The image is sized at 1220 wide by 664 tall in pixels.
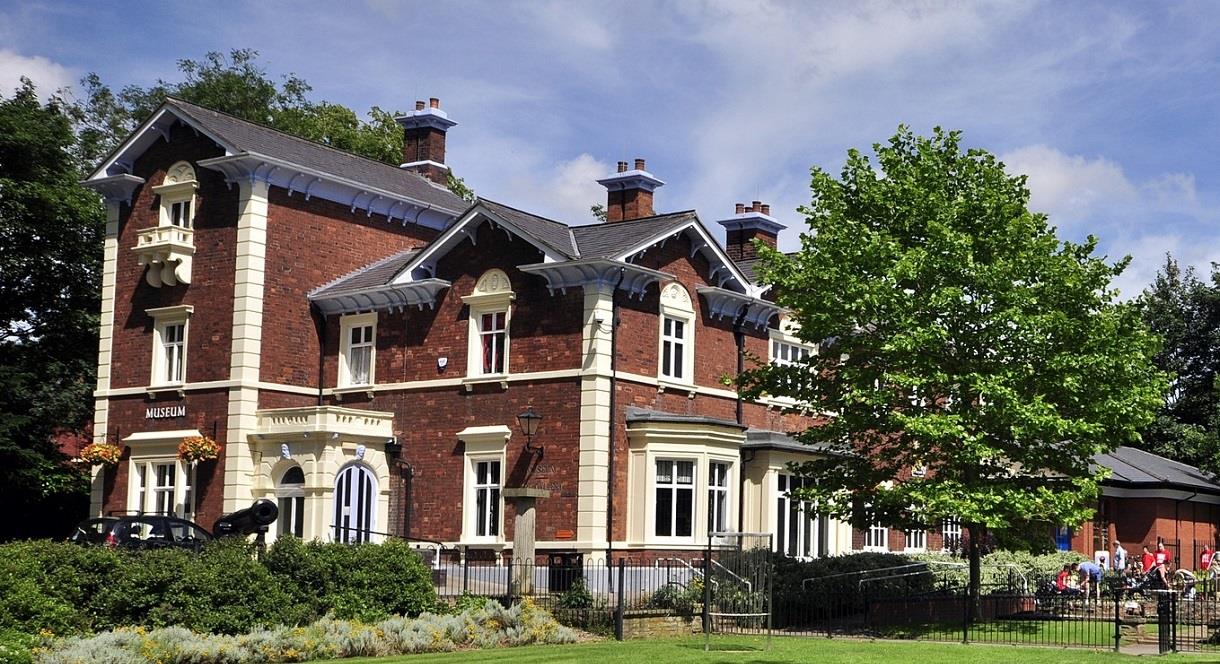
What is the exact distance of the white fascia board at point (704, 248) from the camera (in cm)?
3209

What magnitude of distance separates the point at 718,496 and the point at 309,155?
14885mm

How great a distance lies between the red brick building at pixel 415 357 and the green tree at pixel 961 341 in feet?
9.40

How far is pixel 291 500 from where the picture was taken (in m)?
→ 35.0

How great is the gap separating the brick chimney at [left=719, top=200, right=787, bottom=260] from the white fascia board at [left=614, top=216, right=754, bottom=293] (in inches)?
221

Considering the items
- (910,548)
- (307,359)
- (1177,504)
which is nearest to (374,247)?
(307,359)

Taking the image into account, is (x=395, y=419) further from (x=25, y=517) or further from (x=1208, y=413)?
(x=1208, y=413)

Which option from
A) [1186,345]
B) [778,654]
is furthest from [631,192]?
[1186,345]

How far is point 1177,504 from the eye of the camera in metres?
47.7

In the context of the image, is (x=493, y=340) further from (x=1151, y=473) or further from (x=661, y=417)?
(x=1151, y=473)

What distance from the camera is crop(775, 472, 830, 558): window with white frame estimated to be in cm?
3531

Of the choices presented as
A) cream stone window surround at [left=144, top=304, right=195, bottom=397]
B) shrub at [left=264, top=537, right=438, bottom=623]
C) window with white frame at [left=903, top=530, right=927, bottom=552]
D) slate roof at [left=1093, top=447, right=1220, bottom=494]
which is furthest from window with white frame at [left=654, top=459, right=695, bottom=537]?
slate roof at [left=1093, top=447, right=1220, bottom=494]

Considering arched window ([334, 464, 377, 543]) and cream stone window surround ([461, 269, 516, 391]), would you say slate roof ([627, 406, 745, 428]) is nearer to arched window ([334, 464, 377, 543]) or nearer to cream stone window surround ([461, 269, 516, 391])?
cream stone window surround ([461, 269, 516, 391])

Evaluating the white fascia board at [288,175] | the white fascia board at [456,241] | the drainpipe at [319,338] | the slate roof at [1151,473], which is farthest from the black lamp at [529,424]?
the slate roof at [1151,473]

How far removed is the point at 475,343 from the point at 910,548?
645 inches
